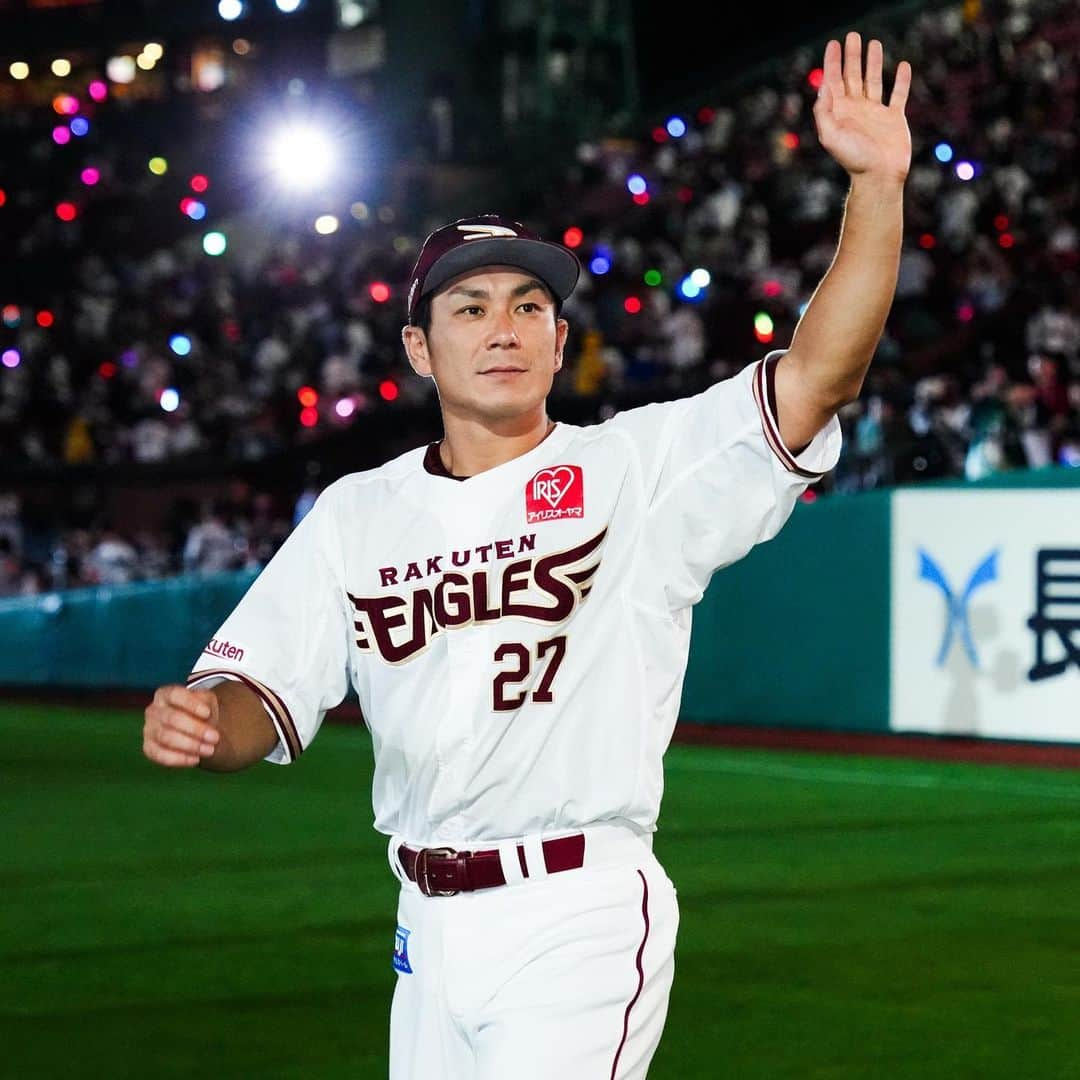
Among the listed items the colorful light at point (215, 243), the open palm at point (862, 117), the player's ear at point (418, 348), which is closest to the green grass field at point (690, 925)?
the player's ear at point (418, 348)

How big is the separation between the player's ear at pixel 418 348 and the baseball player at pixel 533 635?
0.08 meters

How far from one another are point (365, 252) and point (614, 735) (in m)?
25.9

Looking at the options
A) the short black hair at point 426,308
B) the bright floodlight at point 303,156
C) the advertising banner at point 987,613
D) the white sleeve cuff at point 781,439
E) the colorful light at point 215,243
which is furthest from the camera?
the colorful light at point 215,243

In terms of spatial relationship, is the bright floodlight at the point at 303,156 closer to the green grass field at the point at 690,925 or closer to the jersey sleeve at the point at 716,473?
the green grass field at the point at 690,925

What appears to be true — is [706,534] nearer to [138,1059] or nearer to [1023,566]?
[138,1059]

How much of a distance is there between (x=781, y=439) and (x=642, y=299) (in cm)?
1991

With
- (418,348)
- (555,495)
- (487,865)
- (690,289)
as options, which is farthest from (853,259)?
(690,289)

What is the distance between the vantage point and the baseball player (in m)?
3.44

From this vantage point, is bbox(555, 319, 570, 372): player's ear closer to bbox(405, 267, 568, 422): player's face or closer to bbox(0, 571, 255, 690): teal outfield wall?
bbox(405, 267, 568, 422): player's face

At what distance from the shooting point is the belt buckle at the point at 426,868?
141 inches

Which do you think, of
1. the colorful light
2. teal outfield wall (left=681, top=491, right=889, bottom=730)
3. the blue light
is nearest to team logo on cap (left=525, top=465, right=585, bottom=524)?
teal outfield wall (left=681, top=491, right=889, bottom=730)

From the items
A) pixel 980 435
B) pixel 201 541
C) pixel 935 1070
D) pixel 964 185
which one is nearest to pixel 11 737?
pixel 201 541

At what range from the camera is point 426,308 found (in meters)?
3.90

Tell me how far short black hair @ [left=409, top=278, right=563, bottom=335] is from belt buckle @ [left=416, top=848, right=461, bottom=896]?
0.96 metres
